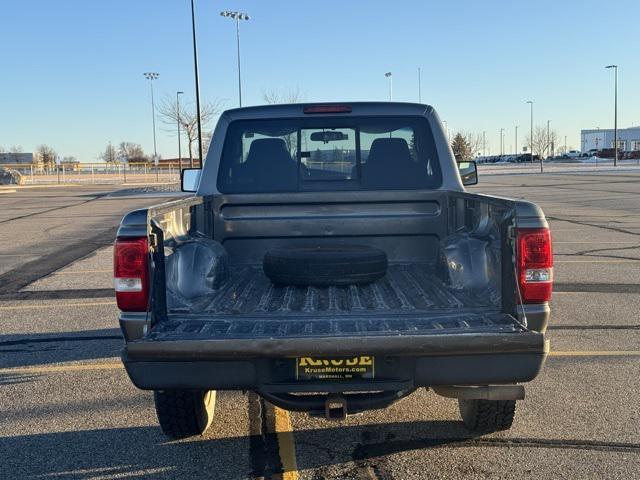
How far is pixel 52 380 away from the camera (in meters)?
5.26

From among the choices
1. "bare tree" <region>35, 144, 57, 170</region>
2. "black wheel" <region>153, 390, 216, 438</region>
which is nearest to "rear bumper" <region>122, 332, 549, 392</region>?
"black wheel" <region>153, 390, 216, 438</region>

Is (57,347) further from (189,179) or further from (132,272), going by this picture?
(132,272)

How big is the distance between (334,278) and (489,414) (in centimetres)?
123

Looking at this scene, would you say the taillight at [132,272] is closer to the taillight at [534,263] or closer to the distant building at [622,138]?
the taillight at [534,263]

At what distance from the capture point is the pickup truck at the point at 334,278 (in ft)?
10.2

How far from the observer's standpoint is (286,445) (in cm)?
399

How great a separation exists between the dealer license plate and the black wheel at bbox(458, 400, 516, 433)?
114 cm

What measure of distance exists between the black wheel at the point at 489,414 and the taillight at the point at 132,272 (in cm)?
201

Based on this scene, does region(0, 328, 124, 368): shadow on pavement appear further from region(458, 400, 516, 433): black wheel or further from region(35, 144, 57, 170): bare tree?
region(35, 144, 57, 170): bare tree

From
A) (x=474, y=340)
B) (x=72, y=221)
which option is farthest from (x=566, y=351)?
(x=72, y=221)

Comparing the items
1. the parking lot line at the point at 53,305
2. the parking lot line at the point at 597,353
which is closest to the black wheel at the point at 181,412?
the parking lot line at the point at 597,353

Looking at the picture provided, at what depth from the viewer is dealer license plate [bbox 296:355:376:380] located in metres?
3.10

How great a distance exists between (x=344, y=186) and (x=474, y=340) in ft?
7.54

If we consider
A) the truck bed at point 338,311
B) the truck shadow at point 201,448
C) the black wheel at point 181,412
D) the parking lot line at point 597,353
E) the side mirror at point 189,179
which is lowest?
the truck shadow at point 201,448
